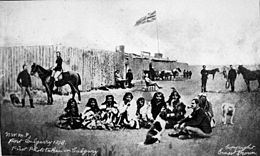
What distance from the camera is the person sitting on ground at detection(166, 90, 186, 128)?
1.84 m

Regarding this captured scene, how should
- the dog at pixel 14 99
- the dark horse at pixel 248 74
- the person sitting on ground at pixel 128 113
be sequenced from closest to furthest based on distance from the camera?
1. the dark horse at pixel 248 74
2. the person sitting on ground at pixel 128 113
3. the dog at pixel 14 99

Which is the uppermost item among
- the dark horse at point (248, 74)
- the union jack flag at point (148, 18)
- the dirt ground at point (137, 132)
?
the union jack flag at point (148, 18)

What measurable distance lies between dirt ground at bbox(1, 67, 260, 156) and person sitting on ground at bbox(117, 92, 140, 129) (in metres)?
0.03

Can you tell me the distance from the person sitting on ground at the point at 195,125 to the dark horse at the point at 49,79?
1.93 ft

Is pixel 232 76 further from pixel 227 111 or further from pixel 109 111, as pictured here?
pixel 109 111

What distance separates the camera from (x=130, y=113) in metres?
1.88

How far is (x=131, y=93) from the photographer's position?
1.88 meters

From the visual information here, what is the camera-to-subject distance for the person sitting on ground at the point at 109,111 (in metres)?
1.90

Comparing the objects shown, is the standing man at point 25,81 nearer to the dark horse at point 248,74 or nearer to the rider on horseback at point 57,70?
the rider on horseback at point 57,70

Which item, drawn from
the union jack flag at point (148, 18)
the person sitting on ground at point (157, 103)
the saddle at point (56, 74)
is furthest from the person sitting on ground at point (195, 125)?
the saddle at point (56, 74)

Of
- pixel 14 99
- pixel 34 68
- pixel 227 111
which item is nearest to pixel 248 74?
pixel 227 111

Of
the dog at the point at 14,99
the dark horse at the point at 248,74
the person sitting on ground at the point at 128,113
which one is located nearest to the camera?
the dark horse at the point at 248,74

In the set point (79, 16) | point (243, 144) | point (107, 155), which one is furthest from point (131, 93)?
point (243, 144)

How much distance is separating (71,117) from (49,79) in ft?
0.81
